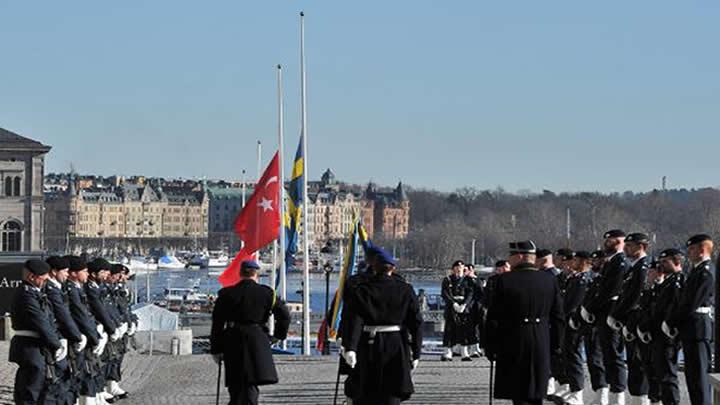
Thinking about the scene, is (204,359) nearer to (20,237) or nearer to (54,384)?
(54,384)

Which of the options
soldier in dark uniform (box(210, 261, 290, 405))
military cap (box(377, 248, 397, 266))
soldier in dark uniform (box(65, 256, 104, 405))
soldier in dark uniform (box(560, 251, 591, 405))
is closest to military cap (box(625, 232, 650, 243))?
soldier in dark uniform (box(560, 251, 591, 405))

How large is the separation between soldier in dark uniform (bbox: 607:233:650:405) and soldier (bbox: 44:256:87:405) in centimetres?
546

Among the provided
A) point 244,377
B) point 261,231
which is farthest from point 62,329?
point 261,231

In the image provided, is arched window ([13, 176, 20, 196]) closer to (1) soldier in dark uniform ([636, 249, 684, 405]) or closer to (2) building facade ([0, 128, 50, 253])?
(2) building facade ([0, 128, 50, 253])

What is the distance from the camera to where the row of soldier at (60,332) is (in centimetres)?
1781

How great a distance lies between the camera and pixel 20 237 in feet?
388

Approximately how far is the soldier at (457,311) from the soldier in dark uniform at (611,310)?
10.1 m

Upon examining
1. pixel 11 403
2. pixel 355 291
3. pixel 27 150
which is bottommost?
pixel 11 403

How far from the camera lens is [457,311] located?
101 ft

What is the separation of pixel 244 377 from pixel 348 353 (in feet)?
4.94

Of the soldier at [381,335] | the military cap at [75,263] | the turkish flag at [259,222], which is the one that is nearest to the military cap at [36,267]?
the military cap at [75,263]

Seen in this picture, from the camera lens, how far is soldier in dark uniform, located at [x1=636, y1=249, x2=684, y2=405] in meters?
18.3

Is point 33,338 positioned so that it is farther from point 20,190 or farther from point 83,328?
point 20,190

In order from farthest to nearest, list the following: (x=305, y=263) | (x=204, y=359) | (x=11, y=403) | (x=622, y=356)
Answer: (x=305, y=263)
(x=204, y=359)
(x=11, y=403)
(x=622, y=356)
